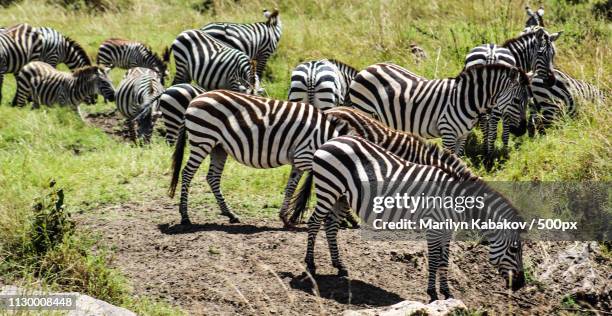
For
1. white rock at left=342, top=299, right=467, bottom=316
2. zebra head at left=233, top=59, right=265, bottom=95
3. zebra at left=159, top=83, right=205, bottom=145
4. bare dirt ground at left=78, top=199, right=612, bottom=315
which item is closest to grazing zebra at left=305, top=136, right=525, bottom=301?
bare dirt ground at left=78, top=199, right=612, bottom=315

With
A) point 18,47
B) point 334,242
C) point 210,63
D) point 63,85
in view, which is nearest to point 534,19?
point 210,63

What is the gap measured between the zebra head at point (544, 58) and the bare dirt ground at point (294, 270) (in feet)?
12.9

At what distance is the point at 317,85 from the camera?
483 inches

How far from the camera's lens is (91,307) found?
6.86 metres

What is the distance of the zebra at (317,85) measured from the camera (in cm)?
1225

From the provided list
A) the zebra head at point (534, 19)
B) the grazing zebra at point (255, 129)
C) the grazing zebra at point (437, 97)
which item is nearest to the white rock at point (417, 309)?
the grazing zebra at point (255, 129)

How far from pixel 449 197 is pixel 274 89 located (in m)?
7.96

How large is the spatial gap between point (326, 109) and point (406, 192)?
375 centimetres

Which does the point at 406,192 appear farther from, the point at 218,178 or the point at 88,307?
the point at 88,307

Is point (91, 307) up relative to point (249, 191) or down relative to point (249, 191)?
down

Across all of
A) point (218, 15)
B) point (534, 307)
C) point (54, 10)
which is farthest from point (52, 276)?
point (54, 10)

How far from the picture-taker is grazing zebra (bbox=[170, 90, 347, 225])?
9531 millimetres

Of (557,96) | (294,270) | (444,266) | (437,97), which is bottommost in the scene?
(294,270)

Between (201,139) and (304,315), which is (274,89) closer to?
(201,139)
